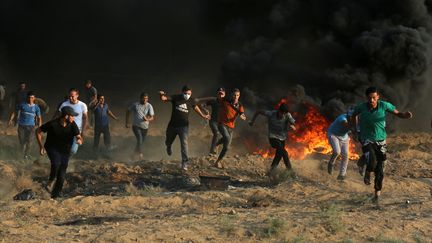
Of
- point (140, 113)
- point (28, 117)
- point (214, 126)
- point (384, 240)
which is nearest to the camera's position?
point (384, 240)

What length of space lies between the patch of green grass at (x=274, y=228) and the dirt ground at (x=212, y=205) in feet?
0.04

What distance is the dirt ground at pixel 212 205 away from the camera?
673 cm

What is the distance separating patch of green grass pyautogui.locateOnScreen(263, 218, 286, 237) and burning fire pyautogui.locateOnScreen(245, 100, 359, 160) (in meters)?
8.02

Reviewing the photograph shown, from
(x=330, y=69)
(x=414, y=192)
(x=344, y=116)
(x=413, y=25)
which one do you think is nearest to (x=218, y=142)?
(x=344, y=116)

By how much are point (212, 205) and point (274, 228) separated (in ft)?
7.08

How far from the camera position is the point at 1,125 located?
18.2 m

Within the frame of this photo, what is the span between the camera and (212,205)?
8742mm

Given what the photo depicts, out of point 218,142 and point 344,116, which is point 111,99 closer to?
point 218,142

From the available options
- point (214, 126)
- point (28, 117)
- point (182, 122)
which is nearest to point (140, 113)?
point (214, 126)

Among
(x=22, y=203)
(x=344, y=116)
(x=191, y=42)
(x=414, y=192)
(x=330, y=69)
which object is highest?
(x=191, y=42)

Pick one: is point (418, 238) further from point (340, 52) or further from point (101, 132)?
point (340, 52)

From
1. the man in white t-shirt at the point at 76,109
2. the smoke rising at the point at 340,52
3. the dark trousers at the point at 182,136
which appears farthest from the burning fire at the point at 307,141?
the man in white t-shirt at the point at 76,109

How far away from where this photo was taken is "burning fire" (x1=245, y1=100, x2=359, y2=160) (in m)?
15.2

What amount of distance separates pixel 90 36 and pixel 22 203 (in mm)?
21193
